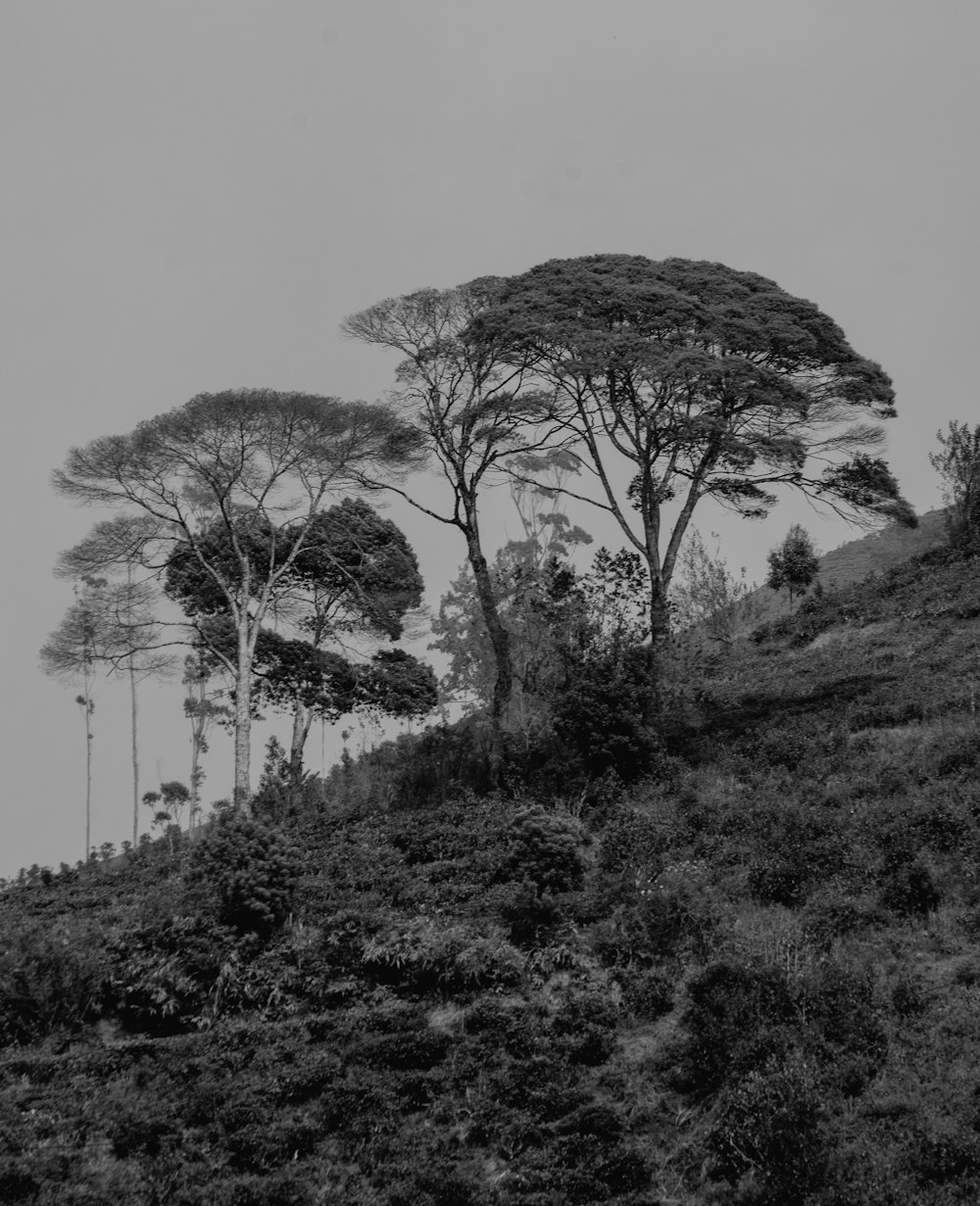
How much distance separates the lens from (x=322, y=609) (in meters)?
34.0

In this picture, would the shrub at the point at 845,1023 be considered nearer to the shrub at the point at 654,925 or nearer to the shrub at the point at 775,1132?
the shrub at the point at 775,1132

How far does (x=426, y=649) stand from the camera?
43.4 meters

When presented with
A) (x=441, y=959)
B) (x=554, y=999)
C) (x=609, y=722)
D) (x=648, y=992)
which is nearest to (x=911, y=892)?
(x=648, y=992)

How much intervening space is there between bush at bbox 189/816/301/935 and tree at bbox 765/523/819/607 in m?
27.3

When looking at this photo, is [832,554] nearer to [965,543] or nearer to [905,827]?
[965,543]

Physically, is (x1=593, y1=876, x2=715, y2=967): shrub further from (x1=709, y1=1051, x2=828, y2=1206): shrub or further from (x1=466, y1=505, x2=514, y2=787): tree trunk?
(x1=466, y1=505, x2=514, y2=787): tree trunk

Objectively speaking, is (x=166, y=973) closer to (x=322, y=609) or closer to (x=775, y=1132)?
(x=775, y=1132)

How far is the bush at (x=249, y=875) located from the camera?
58.0 ft

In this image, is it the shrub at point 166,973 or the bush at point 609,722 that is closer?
the shrub at point 166,973

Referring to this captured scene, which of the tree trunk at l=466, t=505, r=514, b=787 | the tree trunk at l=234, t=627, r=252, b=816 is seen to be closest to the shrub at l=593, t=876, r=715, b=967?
the tree trunk at l=466, t=505, r=514, b=787

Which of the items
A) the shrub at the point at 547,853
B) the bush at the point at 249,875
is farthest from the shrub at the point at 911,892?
the bush at the point at 249,875

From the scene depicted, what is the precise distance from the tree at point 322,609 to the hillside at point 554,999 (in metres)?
9.64

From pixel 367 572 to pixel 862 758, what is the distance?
1746 centimetres

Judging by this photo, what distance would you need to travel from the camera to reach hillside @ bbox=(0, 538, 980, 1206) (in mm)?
11711
